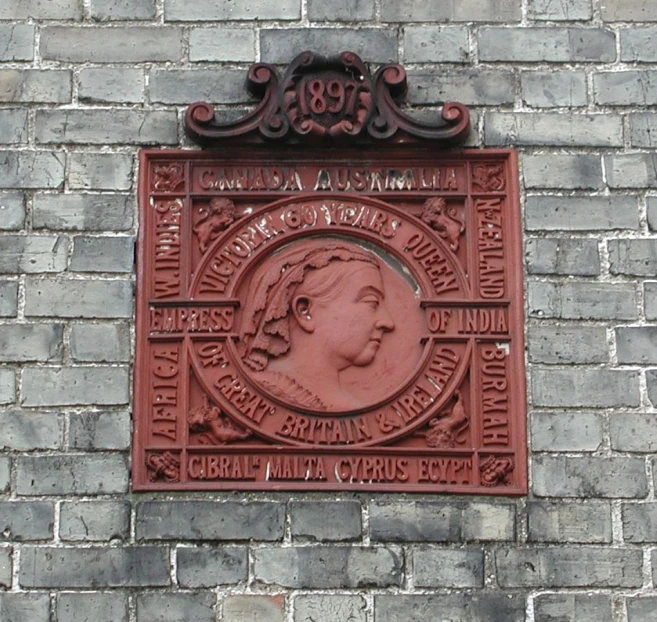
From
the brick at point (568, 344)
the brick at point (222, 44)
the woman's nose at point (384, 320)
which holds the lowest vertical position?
the brick at point (568, 344)

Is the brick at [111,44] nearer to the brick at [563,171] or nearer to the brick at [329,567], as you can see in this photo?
the brick at [563,171]

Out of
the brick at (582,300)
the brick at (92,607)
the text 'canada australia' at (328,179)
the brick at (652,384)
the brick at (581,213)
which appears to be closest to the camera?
the brick at (92,607)

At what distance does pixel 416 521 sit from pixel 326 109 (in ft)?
5.92

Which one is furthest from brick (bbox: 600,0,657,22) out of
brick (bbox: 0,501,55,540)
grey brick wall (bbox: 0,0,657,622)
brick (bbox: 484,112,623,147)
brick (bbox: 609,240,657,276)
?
brick (bbox: 0,501,55,540)

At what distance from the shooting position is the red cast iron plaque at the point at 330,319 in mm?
6637

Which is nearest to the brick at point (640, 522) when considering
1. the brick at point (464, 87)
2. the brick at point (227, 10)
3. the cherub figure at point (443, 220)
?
the cherub figure at point (443, 220)

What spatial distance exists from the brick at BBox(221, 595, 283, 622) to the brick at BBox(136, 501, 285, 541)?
0.78 ft

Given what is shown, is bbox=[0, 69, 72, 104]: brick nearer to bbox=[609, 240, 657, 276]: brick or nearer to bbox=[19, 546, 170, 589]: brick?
bbox=[19, 546, 170, 589]: brick

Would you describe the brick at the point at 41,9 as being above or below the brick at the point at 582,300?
above

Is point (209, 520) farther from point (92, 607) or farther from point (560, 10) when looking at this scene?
point (560, 10)

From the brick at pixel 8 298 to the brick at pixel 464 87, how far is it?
6.12 feet

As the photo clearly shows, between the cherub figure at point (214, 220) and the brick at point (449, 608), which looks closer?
the brick at point (449, 608)

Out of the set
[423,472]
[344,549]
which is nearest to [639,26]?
[423,472]

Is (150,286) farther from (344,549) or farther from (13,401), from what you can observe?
(344,549)
